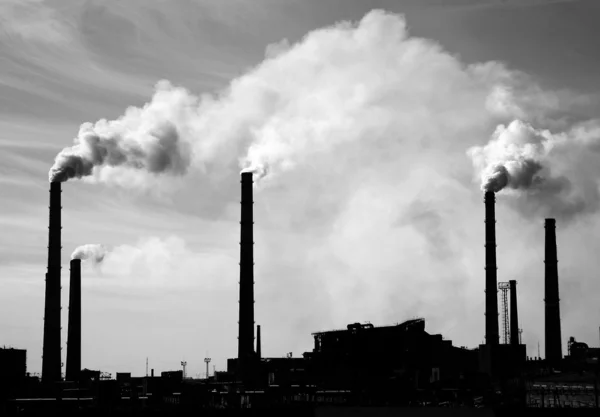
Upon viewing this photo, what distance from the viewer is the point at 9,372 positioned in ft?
253

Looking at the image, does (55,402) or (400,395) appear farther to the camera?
(400,395)

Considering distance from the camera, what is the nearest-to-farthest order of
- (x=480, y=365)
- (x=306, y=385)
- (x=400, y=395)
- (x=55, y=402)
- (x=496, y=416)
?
1. (x=496, y=416)
2. (x=55, y=402)
3. (x=400, y=395)
4. (x=306, y=385)
5. (x=480, y=365)

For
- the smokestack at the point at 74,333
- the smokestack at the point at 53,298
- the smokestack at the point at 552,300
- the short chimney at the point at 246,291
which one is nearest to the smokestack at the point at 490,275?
the smokestack at the point at 552,300

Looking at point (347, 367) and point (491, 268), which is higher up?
point (491, 268)

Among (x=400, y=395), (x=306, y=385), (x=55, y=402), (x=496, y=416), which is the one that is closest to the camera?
(x=496, y=416)

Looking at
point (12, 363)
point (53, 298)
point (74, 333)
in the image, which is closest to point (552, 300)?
point (74, 333)

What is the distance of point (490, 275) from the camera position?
93812 millimetres

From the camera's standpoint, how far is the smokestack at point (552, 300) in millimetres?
94312

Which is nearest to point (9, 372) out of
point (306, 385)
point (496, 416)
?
point (306, 385)

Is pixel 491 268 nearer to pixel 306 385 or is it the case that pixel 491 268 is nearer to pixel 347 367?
pixel 347 367

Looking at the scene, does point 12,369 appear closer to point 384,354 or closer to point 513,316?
point 384,354

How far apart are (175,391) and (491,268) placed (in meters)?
30.5

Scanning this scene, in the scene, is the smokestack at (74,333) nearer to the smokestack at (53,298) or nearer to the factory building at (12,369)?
the smokestack at (53,298)

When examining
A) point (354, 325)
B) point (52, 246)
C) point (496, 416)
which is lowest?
point (496, 416)
